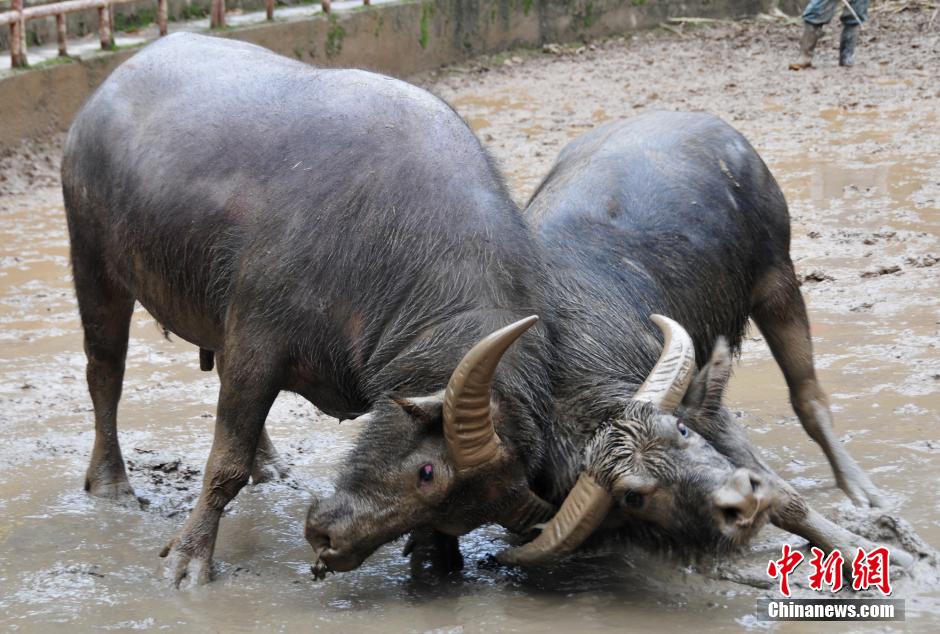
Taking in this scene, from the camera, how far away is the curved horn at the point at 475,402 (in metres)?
3.74

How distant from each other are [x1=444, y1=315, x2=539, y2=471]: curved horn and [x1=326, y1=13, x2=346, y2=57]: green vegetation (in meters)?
11.3

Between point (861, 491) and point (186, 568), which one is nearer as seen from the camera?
point (186, 568)

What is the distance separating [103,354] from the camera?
558 centimetres

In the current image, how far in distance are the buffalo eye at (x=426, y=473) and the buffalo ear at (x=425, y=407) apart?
0.13 meters

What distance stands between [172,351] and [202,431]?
1.18 m

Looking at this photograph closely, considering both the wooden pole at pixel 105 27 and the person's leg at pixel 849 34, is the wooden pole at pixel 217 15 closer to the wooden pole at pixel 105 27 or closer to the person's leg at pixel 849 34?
the wooden pole at pixel 105 27

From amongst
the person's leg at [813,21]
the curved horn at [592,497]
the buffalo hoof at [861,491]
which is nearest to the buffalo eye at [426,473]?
the curved horn at [592,497]

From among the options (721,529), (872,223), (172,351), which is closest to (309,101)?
(721,529)

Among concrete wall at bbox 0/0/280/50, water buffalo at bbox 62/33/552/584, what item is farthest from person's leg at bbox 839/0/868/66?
water buffalo at bbox 62/33/552/584

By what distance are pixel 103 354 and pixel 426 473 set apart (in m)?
2.13

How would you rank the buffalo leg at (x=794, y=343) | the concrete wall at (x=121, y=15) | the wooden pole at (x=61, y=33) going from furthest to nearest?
the concrete wall at (x=121, y=15), the wooden pole at (x=61, y=33), the buffalo leg at (x=794, y=343)

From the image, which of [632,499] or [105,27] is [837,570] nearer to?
[632,499]

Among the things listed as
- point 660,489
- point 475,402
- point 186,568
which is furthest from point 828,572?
point 186,568

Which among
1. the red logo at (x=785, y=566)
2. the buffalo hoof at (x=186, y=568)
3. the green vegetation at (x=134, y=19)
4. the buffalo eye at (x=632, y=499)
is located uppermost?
the green vegetation at (x=134, y=19)
